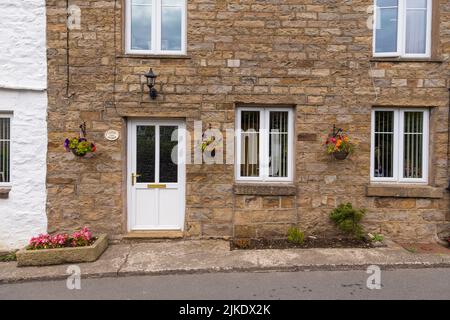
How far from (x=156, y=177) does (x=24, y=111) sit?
2680 millimetres

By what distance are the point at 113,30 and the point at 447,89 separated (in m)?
6.40

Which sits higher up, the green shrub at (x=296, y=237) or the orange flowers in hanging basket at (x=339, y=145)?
the orange flowers in hanging basket at (x=339, y=145)

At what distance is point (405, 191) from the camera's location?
552 cm

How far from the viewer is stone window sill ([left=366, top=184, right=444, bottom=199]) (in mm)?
5520

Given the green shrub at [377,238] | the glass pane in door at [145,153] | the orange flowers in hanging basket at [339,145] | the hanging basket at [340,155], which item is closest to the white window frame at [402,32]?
the orange flowers in hanging basket at [339,145]

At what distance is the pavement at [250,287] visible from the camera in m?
3.73

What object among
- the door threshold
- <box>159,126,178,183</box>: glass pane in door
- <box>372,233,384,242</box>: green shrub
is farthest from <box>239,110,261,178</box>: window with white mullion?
<box>372,233,384,242</box>: green shrub

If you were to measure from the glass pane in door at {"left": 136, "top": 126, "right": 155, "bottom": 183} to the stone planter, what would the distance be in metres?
1.60

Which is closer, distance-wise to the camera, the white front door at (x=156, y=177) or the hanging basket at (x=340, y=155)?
the hanging basket at (x=340, y=155)

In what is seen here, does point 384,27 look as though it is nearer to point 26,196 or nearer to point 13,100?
point 13,100

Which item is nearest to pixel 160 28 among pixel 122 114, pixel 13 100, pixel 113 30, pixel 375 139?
pixel 113 30

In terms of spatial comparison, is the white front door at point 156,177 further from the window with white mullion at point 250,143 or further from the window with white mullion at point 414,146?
the window with white mullion at point 414,146

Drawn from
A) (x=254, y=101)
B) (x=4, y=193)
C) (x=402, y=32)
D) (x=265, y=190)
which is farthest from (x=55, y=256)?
(x=402, y=32)

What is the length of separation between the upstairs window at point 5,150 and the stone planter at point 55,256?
1.76 metres
